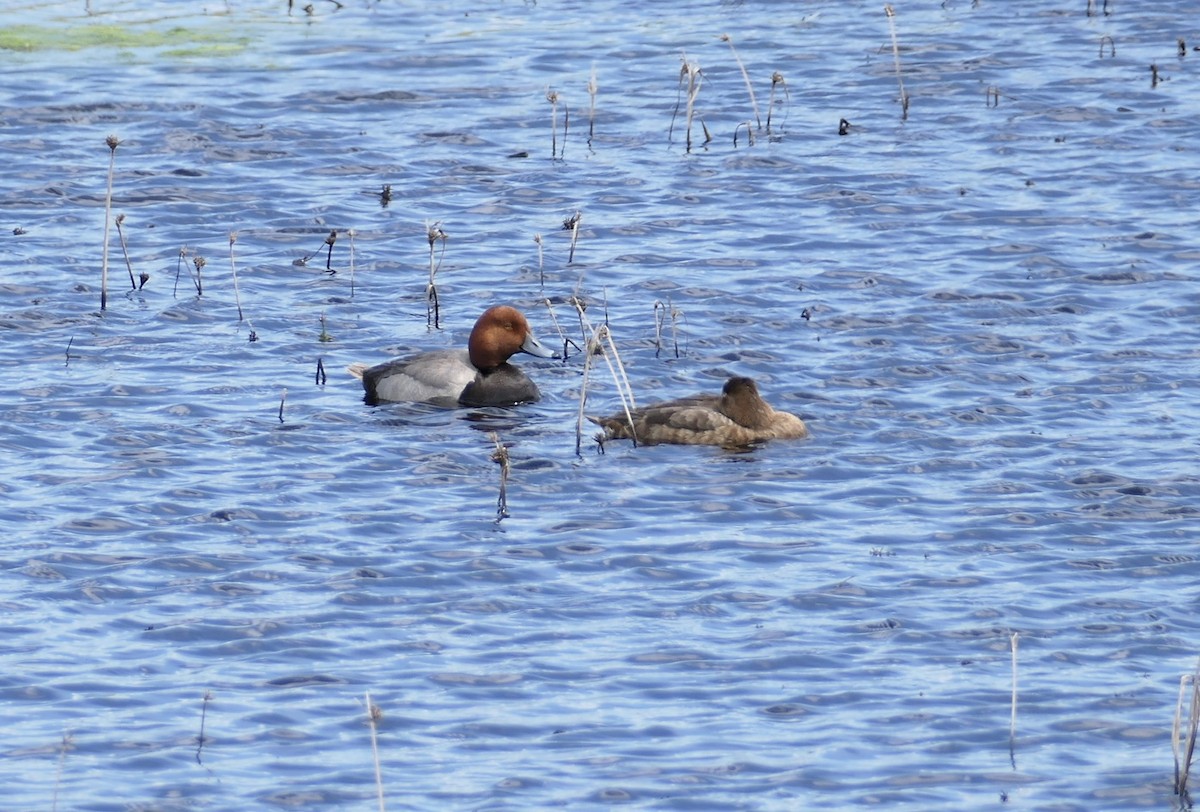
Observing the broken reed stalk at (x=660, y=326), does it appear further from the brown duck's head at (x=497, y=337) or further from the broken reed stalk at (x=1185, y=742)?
the broken reed stalk at (x=1185, y=742)

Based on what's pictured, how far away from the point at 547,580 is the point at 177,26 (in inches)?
709

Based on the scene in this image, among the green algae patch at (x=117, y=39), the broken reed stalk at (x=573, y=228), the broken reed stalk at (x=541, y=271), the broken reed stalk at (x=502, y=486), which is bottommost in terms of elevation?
the broken reed stalk at (x=502, y=486)

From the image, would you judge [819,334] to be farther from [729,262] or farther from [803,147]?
[803,147]

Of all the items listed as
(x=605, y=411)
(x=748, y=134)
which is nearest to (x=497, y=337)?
(x=605, y=411)

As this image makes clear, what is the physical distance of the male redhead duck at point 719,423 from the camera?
1470 centimetres

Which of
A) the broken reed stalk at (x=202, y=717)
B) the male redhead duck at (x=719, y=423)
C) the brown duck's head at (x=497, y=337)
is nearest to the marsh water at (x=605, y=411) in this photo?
the broken reed stalk at (x=202, y=717)

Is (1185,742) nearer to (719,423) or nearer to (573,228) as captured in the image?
(719,423)

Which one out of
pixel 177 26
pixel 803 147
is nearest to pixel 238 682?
pixel 803 147

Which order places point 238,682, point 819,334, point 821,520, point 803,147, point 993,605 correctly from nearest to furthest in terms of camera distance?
1. point 238,682
2. point 993,605
3. point 821,520
4. point 819,334
5. point 803,147

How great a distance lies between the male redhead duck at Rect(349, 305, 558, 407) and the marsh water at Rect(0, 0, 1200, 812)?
0.21 metres

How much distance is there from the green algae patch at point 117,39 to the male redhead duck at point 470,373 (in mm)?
11872

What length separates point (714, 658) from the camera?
11.0 m

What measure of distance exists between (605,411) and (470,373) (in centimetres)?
120

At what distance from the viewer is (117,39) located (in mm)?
27625
